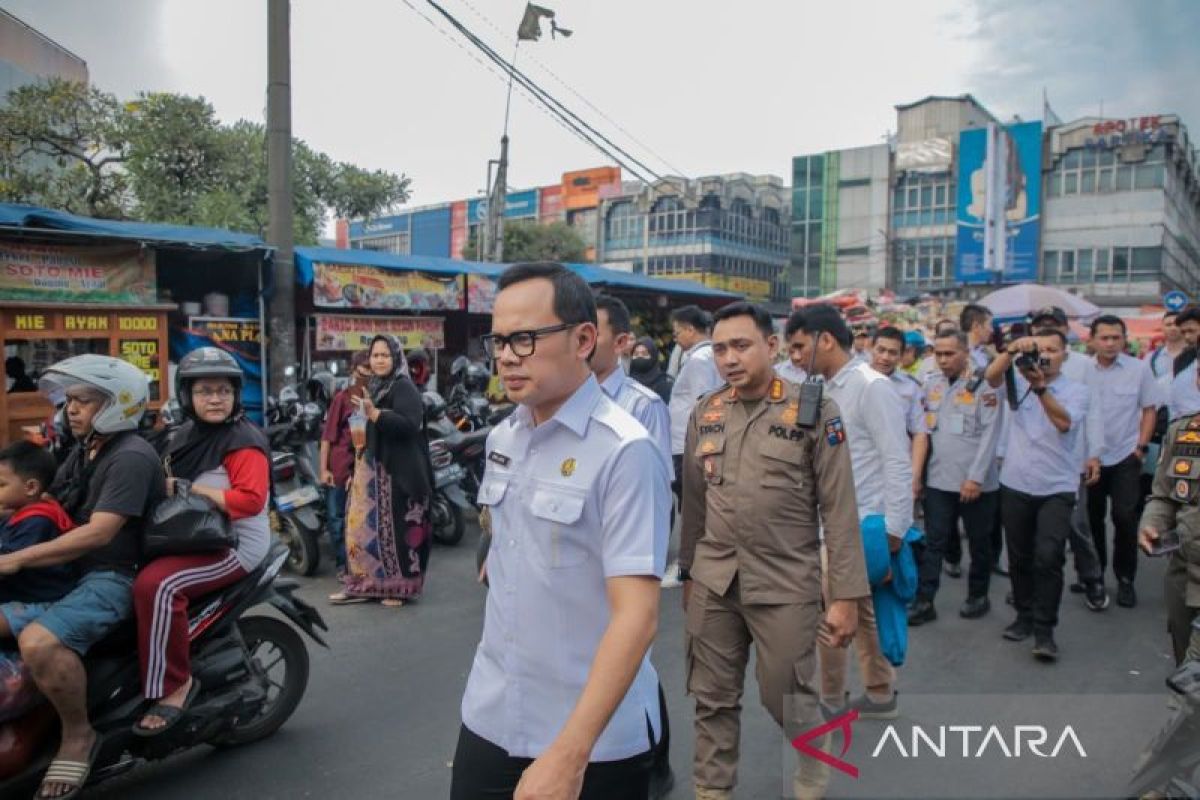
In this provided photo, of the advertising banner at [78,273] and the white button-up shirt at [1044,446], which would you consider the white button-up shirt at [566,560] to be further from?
the advertising banner at [78,273]

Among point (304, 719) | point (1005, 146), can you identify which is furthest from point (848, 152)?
point (304, 719)

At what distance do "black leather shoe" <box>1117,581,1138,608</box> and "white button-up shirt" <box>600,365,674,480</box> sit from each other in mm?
3768

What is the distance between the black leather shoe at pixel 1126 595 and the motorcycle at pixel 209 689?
5024mm

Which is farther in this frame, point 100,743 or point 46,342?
point 46,342

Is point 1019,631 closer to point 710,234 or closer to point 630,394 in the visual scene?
point 630,394

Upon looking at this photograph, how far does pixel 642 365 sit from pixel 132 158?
13.4m

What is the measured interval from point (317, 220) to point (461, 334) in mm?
10676

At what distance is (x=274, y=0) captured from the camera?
7.83 m

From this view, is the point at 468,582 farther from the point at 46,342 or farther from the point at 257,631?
the point at 46,342

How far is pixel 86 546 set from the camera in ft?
8.93

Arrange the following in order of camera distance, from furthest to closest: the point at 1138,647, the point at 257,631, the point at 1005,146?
the point at 1005,146, the point at 1138,647, the point at 257,631

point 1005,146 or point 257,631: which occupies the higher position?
point 1005,146

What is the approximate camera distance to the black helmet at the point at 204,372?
3314 millimetres

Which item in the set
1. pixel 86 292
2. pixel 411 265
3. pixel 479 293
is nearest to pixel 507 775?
pixel 86 292
